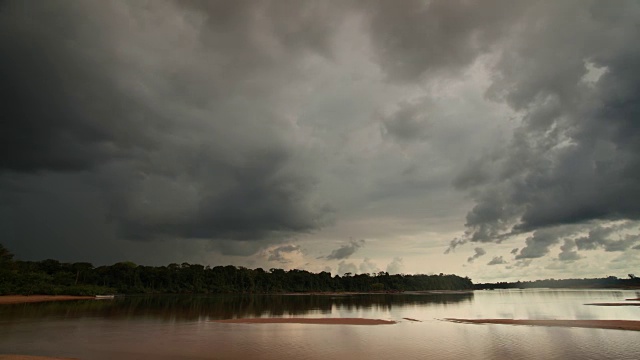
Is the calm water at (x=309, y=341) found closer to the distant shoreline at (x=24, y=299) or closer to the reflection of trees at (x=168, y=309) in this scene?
the reflection of trees at (x=168, y=309)

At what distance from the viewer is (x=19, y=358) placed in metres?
27.0

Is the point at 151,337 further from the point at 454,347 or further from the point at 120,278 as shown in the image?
the point at 120,278

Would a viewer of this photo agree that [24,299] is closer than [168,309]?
No

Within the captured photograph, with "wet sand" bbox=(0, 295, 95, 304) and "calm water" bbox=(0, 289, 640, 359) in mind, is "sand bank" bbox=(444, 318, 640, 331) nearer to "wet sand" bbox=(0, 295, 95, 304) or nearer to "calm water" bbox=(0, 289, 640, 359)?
"calm water" bbox=(0, 289, 640, 359)

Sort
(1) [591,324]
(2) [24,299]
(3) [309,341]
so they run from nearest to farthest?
(3) [309,341], (1) [591,324], (2) [24,299]

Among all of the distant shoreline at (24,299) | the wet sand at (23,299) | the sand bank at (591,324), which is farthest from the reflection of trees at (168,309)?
the sand bank at (591,324)

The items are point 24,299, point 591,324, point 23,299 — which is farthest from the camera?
point 24,299

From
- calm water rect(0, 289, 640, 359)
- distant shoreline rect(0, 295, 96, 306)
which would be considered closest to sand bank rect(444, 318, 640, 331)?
calm water rect(0, 289, 640, 359)

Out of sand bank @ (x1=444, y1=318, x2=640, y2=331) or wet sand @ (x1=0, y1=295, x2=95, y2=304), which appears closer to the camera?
sand bank @ (x1=444, y1=318, x2=640, y2=331)

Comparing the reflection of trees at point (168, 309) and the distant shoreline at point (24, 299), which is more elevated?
the distant shoreline at point (24, 299)

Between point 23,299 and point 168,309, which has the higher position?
point 23,299

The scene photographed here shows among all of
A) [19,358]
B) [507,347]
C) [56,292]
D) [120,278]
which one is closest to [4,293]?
[56,292]

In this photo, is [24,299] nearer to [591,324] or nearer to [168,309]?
[168,309]

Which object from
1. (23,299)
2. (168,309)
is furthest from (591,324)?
(23,299)
